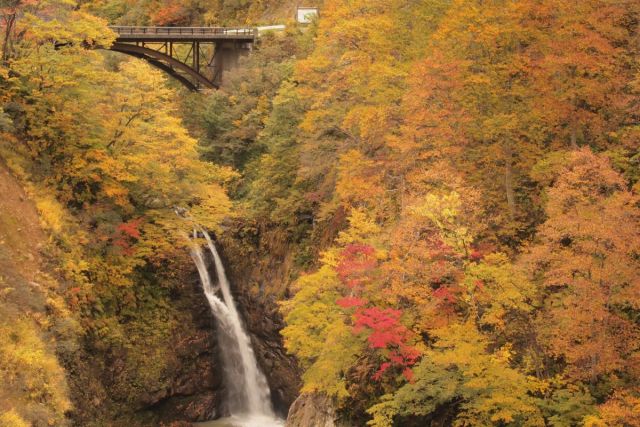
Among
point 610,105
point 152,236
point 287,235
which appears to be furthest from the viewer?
point 287,235

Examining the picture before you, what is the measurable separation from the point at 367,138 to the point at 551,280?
12.1 metres

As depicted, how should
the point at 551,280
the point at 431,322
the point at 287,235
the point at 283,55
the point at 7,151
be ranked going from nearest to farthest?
the point at 551,280, the point at 431,322, the point at 7,151, the point at 287,235, the point at 283,55

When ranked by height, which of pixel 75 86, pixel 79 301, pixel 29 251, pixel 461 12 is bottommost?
pixel 79 301

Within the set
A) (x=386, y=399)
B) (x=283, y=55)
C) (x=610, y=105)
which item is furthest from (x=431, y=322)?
(x=283, y=55)

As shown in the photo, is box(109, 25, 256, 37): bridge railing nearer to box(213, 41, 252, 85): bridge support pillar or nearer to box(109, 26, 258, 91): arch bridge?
box(109, 26, 258, 91): arch bridge

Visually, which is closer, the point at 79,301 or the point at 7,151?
the point at 79,301

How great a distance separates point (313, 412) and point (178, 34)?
107 ft

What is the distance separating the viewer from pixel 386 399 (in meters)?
18.0

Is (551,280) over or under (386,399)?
over

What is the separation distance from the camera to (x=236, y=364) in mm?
30125

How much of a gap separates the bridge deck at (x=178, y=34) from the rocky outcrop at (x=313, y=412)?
2995cm

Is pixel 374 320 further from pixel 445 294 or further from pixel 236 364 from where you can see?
pixel 236 364

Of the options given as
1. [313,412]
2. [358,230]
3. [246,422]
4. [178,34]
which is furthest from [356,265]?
[178,34]

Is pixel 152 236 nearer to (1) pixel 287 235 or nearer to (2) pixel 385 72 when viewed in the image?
(1) pixel 287 235
